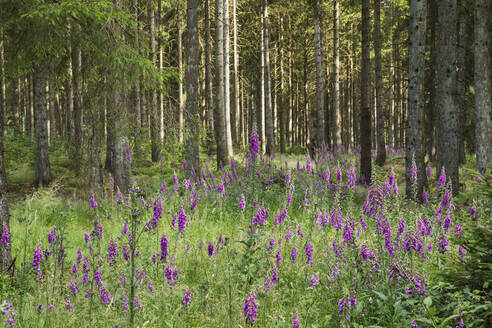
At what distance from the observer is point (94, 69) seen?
9695 mm

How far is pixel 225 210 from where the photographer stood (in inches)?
294

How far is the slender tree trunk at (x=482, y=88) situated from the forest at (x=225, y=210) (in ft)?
0.10

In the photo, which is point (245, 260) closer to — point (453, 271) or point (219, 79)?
A: point (453, 271)

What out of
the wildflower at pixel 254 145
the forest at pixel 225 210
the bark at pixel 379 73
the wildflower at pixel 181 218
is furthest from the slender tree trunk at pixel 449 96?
the wildflower at pixel 181 218

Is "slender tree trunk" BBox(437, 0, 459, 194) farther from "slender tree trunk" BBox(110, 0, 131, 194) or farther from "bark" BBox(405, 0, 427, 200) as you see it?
"slender tree trunk" BBox(110, 0, 131, 194)

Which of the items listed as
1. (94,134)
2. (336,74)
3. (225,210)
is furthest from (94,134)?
(336,74)

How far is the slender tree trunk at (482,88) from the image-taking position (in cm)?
907

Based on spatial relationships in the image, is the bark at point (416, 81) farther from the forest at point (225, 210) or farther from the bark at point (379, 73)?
the bark at point (379, 73)

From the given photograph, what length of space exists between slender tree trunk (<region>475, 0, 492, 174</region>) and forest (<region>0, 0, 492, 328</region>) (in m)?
0.03

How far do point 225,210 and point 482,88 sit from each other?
703 centimetres

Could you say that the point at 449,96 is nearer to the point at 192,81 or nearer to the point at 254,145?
the point at 192,81

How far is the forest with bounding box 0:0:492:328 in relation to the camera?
3100mm

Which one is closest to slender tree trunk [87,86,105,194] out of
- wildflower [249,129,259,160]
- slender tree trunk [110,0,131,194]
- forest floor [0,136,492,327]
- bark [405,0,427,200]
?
slender tree trunk [110,0,131,194]

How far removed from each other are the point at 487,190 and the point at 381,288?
3.95 ft
